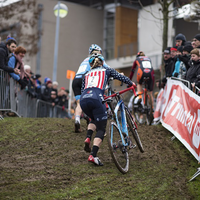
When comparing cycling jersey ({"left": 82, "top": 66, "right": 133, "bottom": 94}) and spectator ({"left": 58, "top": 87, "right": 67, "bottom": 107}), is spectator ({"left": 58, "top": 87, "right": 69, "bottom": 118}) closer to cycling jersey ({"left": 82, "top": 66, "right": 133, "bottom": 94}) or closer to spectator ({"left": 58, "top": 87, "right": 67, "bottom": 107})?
spectator ({"left": 58, "top": 87, "right": 67, "bottom": 107})

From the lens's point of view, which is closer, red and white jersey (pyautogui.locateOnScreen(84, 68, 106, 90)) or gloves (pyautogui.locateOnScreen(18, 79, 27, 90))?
red and white jersey (pyautogui.locateOnScreen(84, 68, 106, 90))

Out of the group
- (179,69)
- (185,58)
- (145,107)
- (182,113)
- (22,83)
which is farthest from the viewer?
(22,83)

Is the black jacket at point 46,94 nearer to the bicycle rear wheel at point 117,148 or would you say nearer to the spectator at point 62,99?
the spectator at point 62,99

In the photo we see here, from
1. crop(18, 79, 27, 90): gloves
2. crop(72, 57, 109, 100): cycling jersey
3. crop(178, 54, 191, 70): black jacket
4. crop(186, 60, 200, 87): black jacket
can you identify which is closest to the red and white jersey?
crop(72, 57, 109, 100): cycling jersey

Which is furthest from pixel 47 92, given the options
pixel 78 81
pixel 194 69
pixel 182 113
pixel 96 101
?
pixel 96 101

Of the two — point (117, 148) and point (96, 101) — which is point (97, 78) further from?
point (117, 148)

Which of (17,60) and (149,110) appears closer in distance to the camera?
(149,110)

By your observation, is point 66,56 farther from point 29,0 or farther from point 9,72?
point 9,72

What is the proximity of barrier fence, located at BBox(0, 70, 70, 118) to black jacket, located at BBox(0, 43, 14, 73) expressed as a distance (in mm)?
145

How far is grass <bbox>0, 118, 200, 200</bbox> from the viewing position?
20.6 feet

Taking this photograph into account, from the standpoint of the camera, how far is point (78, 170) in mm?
7363

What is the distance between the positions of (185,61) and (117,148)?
17.2ft

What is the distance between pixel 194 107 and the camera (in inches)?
337

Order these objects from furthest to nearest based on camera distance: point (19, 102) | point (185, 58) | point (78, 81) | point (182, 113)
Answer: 1. point (19, 102)
2. point (185, 58)
3. point (78, 81)
4. point (182, 113)
